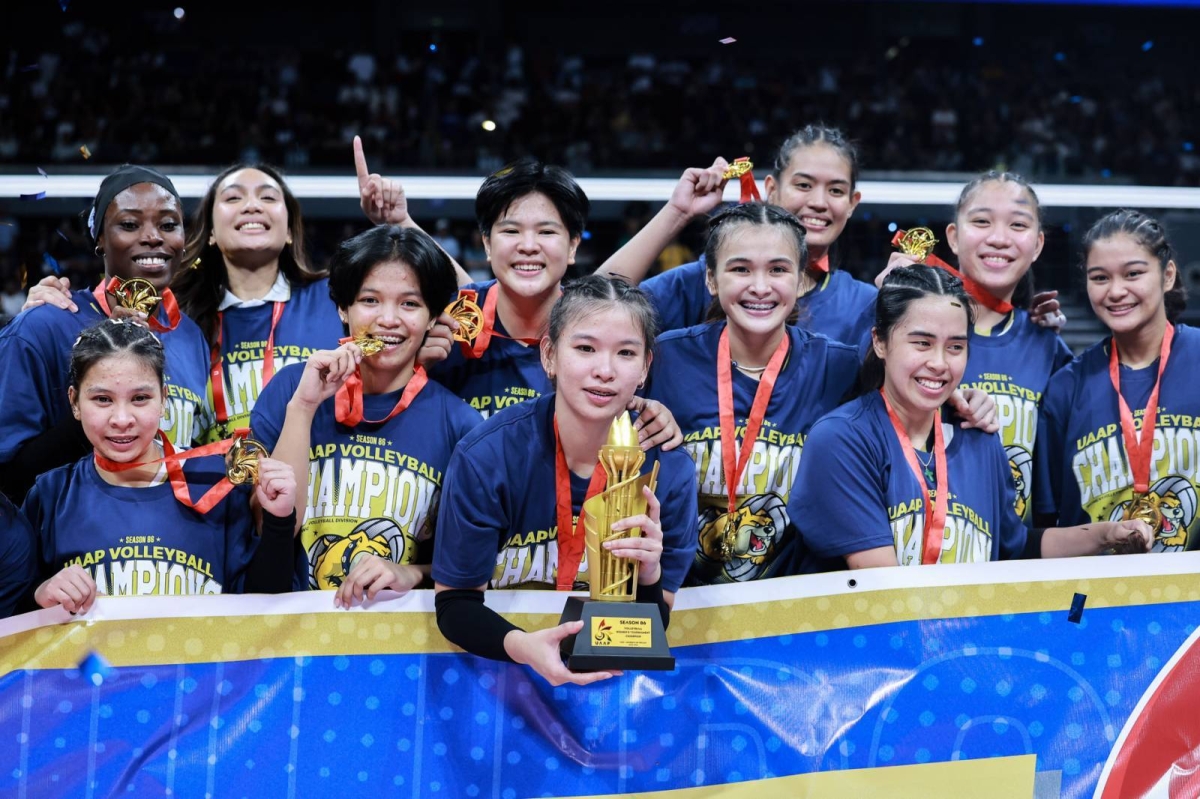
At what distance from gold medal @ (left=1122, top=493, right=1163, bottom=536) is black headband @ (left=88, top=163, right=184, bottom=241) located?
3288 mm

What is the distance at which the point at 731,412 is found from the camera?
3.38 metres

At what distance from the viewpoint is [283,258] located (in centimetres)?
408

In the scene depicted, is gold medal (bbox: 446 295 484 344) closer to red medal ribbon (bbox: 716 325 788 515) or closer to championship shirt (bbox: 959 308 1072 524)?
red medal ribbon (bbox: 716 325 788 515)

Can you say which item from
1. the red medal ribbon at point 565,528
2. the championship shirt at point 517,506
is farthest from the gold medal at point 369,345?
the red medal ribbon at point 565,528

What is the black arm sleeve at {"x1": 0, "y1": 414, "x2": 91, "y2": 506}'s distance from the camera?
3.38 meters

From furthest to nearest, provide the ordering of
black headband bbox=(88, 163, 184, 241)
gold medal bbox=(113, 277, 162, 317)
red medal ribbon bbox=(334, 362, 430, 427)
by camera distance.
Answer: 1. black headband bbox=(88, 163, 184, 241)
2. gold medal bbox=(113, 277, 162, 317)
3. red medal ribbon bbox=(334, 362, 430, 427)

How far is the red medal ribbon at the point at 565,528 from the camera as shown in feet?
9.57

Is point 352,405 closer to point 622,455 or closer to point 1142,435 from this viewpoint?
point 622,455

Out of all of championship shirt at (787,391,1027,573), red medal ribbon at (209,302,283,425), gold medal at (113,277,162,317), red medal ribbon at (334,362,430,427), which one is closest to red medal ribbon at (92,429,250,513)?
red medal ribbon at (334,362,430,427)

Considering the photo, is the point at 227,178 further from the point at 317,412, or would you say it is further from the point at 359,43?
the point at 359,43

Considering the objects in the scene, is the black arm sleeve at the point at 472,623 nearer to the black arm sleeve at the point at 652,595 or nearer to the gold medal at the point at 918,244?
the black arm sleeve at the point at 652,595

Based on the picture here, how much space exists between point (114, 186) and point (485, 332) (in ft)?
4.66

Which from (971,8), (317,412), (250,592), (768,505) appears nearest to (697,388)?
(768,505)

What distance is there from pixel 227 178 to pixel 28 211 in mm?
10215
